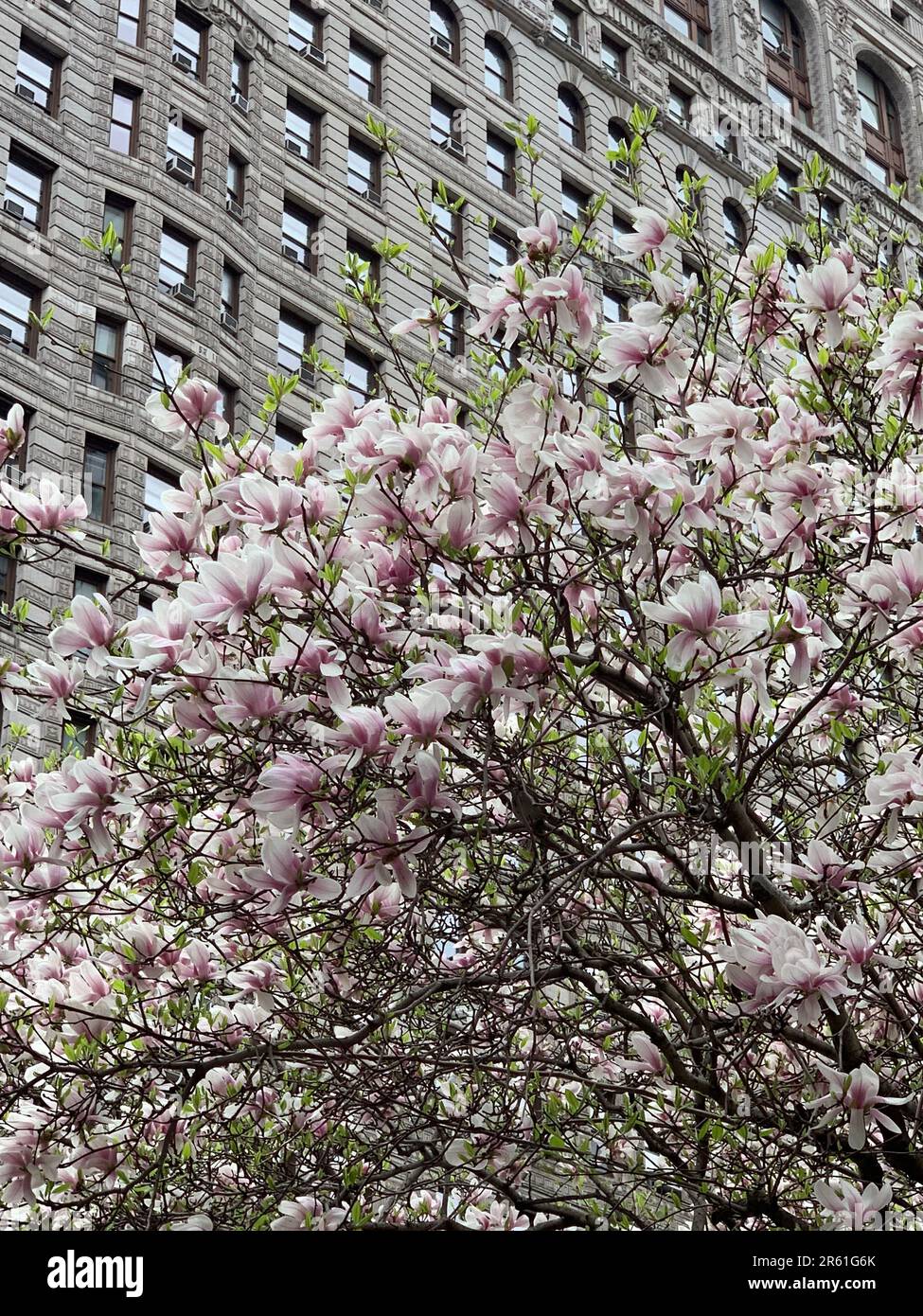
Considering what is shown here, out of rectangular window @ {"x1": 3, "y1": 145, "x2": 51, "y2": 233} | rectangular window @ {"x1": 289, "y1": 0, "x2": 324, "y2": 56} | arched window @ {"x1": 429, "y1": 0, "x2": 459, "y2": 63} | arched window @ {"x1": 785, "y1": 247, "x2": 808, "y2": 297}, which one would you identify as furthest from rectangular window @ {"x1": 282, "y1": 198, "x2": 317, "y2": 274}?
arched window @ {"x1": 785, "y1": 247, "x2": 808, "y2": 297}

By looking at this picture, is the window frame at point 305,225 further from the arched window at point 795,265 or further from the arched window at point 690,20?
the arched window at point 795,265

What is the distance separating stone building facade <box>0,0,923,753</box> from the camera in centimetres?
2723

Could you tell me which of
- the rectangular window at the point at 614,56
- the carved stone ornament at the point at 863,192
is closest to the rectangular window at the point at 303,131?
the rectangular window at the point at 614,56

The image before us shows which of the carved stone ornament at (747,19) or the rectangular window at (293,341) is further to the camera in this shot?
the carved stone ornament at (747,19)

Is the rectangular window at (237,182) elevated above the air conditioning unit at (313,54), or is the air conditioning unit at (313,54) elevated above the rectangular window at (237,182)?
the air conditioning unit at (313,54)

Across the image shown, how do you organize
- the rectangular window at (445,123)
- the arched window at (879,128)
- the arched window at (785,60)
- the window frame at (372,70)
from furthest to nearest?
the arched window at (879,128), the arched window at (785,60), the rectangular window at (445,123), the window frame at (372,70)

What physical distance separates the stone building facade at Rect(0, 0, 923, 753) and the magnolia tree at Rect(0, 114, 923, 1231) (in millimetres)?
15405

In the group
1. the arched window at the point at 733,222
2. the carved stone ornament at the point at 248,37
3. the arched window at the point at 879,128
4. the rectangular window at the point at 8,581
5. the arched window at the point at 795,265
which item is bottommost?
the arched window at the point at 795,265

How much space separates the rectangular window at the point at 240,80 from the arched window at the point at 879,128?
21484 mm

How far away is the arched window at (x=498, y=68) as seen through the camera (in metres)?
38.2

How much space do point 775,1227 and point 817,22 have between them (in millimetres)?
46304

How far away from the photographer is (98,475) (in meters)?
27.2

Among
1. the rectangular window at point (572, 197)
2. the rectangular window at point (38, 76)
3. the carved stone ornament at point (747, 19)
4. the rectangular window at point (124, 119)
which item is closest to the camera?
the rectangular window at point (38, 76)

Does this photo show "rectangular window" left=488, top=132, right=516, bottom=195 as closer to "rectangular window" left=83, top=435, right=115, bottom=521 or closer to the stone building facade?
the stone building facade
